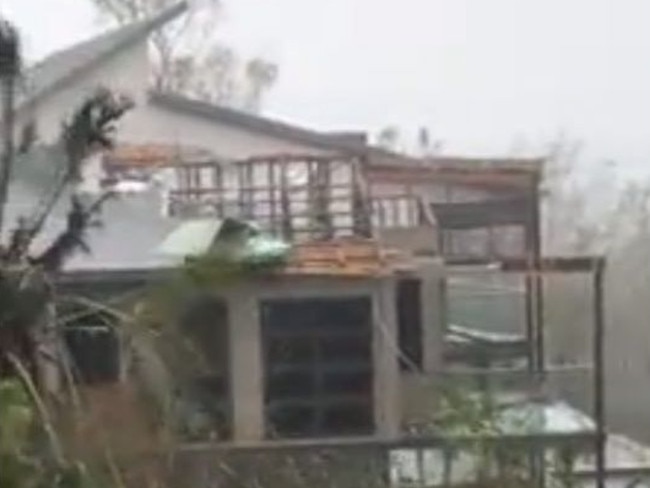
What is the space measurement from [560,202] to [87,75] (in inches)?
122

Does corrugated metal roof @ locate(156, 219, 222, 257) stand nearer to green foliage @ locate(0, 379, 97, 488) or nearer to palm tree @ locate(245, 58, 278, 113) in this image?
green foliage @ locate(0, 379, 97, 488)

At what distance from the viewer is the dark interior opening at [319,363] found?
6914 millimetres

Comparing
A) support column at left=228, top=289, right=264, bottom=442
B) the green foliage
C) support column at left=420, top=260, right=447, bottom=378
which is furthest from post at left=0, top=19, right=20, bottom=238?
support column at left=420, top=260, right=447, bottom=378

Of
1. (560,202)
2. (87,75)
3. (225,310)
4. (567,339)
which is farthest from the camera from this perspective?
(560,202)

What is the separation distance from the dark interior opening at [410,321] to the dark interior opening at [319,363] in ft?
1.72

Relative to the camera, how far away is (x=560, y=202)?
10758 millimetres

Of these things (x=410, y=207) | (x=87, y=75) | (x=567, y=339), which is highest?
(x=87, y=75)

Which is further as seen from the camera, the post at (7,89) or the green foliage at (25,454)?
the post at (7,89)

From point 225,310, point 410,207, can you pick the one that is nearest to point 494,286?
point 410,207

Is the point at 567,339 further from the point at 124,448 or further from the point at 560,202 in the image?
the point at 124,448

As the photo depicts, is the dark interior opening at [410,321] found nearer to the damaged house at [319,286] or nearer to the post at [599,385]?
the damaged house at [319,286]

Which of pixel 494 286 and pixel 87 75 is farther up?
pixel 87 75

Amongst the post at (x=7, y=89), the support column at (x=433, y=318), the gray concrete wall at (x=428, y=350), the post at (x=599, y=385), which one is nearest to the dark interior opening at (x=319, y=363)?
the gray concrete wall at (x=428, y=350)

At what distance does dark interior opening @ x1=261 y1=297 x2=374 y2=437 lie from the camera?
6.91 m
